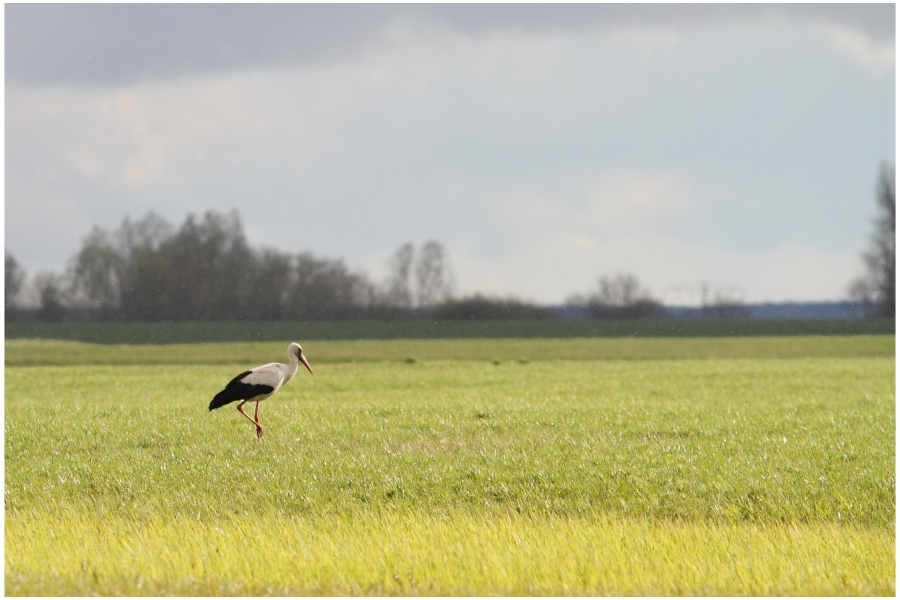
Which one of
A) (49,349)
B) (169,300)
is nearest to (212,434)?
(49,349)

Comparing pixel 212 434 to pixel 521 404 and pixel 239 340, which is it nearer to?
pixel 521 404

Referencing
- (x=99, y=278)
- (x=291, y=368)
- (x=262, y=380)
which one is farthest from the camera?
(x=99, y=278)

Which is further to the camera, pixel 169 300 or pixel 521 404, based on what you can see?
pixel 169 300

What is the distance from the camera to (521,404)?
19.1 meters

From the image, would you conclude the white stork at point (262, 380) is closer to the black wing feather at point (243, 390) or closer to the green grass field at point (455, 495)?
the black wing feather at point (243, 390)

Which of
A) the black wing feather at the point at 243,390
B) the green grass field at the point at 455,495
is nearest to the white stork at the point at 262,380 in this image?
the black wing feather at the point at 243,390

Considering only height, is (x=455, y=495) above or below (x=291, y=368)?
below

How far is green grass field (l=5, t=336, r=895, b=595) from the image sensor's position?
7062mm

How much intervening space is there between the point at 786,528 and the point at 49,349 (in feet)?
145

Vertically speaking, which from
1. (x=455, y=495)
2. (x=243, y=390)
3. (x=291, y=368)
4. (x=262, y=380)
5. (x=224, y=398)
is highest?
(x=291, y=368)

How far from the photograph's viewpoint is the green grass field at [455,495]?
23.2 ft

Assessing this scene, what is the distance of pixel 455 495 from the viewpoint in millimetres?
10336

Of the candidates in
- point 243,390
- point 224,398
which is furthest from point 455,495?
point 224,398

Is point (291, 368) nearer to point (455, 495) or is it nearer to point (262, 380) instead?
point (262, 380)
